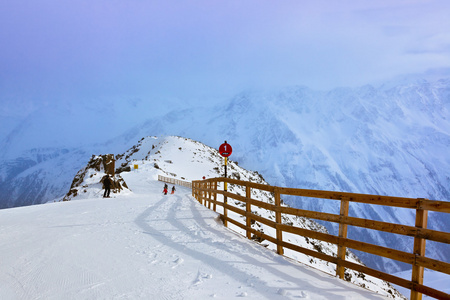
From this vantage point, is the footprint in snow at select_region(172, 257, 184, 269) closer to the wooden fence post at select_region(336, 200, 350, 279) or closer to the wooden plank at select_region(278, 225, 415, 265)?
the wooden plank at select_region(278, 225, 415, 265)

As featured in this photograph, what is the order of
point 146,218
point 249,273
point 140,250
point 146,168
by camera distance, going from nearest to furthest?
1. point 249,273
2. point 140,250
3. point 146,218
4. point 146,168

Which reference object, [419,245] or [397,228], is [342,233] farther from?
[419,245]

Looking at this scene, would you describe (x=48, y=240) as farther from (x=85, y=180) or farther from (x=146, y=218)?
(x=85, y=180)

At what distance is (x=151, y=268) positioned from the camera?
219 inches

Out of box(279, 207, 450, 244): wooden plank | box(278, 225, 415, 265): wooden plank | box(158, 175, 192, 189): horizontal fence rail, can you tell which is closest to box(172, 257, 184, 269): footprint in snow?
box(278, 225, 415, 265): wooden plank

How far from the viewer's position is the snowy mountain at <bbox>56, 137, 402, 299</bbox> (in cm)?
2853

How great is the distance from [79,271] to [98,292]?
127cm

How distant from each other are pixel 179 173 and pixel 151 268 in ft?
199

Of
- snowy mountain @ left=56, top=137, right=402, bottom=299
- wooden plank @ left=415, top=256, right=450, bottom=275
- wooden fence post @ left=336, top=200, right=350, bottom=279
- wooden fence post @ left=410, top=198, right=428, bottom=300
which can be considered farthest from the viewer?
snowy mountain @ left=56, top=137, right=402, bottom=299

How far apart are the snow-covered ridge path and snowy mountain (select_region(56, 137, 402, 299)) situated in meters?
16.5

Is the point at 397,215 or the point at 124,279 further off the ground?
the point at 124,279

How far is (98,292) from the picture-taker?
176 inches

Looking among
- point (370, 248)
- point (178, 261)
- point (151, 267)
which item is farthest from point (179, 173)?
point (370, 248)

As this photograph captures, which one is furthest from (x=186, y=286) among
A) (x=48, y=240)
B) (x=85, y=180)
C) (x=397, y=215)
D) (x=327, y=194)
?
(x=397, y=215)
